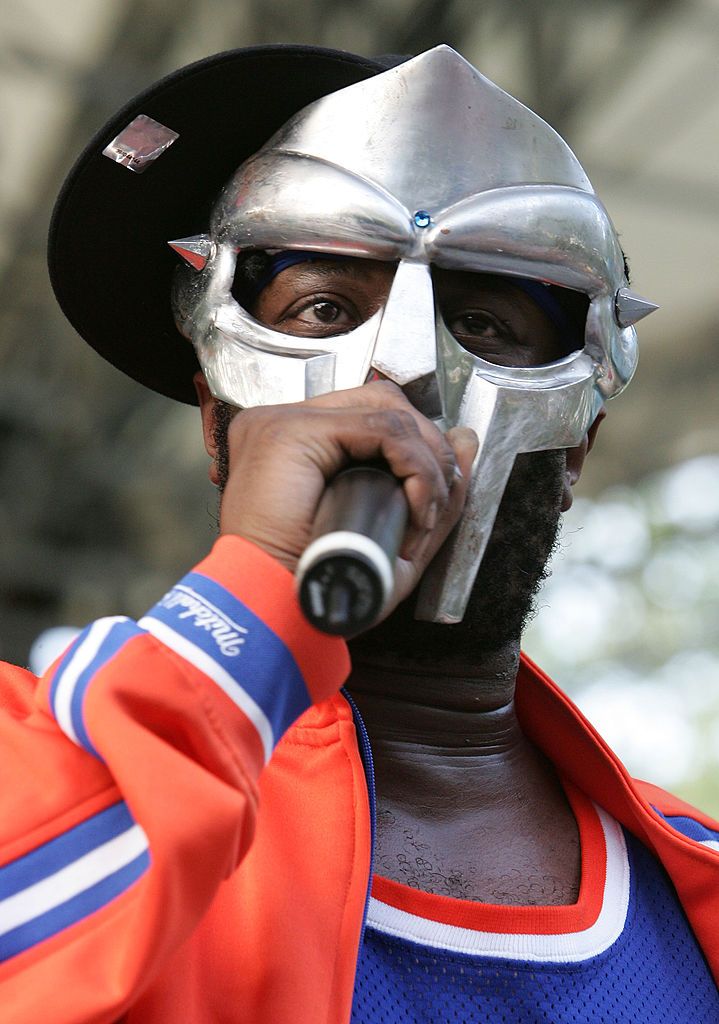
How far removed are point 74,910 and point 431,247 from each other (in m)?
0.79

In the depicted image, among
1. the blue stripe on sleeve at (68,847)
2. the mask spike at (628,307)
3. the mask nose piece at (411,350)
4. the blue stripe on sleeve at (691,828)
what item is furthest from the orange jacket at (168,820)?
the mask spike at (628,307)

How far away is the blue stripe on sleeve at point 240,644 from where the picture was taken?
936 mm

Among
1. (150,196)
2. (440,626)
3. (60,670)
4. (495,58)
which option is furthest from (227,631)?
(495,58)

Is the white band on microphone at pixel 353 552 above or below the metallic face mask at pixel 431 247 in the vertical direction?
above

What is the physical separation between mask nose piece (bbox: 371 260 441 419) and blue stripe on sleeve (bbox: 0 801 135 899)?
542 mm

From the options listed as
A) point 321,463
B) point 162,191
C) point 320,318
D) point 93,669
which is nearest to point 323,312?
point 320,318

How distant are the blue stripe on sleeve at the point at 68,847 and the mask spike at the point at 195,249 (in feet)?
2.67

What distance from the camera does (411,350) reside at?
1307 mm

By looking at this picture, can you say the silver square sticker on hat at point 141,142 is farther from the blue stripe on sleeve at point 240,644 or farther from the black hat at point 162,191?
the blue stripe on sleeve at point 240,644

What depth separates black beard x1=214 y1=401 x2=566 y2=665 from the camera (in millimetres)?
1478

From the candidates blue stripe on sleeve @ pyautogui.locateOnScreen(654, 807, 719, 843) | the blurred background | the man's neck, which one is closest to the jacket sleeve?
the man's neck

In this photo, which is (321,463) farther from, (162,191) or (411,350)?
(162,191)

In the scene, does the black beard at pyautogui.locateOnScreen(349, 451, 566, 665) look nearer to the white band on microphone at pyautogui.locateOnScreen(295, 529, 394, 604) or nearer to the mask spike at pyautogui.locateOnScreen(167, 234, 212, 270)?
the mask spike at pyautogui.locateOnScreen(167, 234, 212, 270)

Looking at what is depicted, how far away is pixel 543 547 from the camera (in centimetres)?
157
